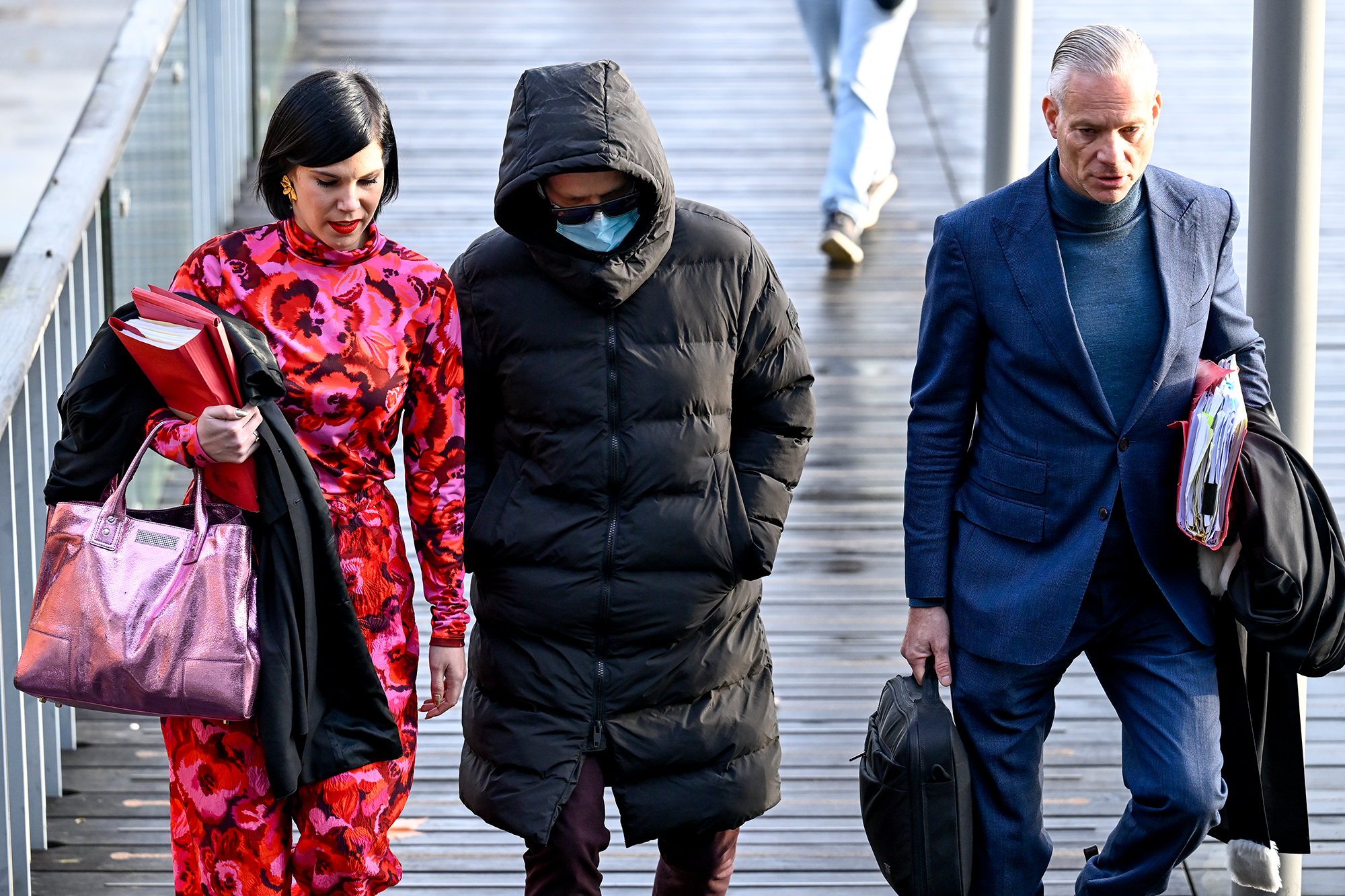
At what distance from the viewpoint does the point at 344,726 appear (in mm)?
2605

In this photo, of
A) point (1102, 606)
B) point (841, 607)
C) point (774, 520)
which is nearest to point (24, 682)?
point (774, 520)

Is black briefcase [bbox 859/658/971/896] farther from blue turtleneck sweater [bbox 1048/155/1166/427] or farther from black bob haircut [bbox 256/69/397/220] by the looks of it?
black bob haircut [bbox 256/69/397/220]

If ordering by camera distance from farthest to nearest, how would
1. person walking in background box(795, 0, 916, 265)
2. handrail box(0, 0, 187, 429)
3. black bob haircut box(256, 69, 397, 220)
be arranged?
1. person walking in background box(795, 0, 916, 265)
2. handrail box(0, 0, 187, 429)
3. black bob haircut box(256, 69, 397, 220)

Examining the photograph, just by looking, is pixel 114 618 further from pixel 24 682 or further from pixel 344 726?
pixel 344 726

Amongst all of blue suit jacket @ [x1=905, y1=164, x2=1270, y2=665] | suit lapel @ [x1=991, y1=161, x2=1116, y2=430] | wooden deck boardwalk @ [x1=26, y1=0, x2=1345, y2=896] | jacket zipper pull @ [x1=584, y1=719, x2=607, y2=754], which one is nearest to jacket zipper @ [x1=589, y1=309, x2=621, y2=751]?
jacket zipper pull @ [x1=584, y1=719, x2=607, y2=754]

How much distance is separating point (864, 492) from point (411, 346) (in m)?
3.19

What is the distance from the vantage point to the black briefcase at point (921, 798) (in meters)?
2.85

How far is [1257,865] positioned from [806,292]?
4.17m

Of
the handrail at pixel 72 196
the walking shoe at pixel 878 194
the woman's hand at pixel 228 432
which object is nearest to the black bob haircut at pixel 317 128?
the woman's hand at pixel 228 432

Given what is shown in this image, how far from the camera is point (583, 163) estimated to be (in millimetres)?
2613

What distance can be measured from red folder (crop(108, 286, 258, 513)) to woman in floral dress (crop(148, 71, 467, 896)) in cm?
5

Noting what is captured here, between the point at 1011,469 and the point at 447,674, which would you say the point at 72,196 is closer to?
the point at 447,674

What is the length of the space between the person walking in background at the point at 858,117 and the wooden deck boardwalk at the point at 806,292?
21cm

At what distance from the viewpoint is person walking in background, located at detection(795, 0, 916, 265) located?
688 cm
